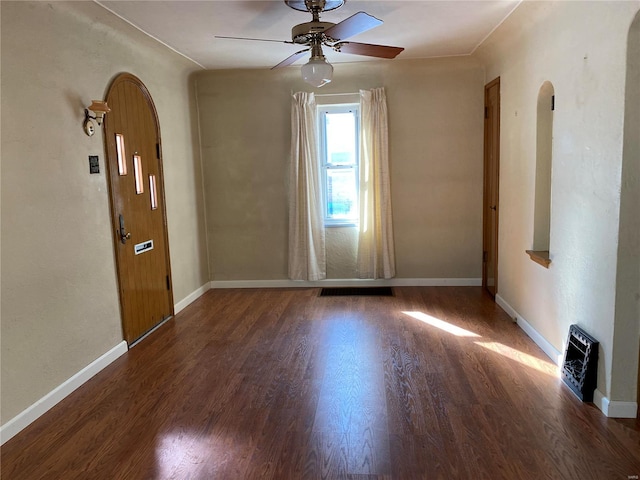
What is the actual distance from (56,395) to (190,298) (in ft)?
7.23

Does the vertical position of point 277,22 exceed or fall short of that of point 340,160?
it exceeds it

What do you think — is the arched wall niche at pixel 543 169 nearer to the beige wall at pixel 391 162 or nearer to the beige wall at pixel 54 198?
the beige wall at pixel 391 162

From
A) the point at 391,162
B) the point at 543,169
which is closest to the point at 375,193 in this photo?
the point at 391,162

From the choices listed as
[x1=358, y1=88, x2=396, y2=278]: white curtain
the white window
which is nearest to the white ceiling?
[x1=358, y1=88, x2=396, y2=278]: white curtain

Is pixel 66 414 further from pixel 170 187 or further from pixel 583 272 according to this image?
pixel 583 272

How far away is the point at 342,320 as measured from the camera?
424 cm

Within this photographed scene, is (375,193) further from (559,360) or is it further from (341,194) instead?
(559,360)

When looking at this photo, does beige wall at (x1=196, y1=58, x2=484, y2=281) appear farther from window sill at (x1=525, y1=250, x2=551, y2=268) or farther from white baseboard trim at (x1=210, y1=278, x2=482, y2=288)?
window sill at (x1=525, y1=250, x2=551, y2=268)

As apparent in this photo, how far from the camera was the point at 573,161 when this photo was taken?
2.82m

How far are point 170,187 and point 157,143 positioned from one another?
18.8 inches

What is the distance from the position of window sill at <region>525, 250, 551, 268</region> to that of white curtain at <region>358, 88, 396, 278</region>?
73.0 inches

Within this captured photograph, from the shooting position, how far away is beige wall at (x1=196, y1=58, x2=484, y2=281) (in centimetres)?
511

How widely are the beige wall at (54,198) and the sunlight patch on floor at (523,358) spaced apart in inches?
116

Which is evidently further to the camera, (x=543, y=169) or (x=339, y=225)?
(x=339, y=225)
